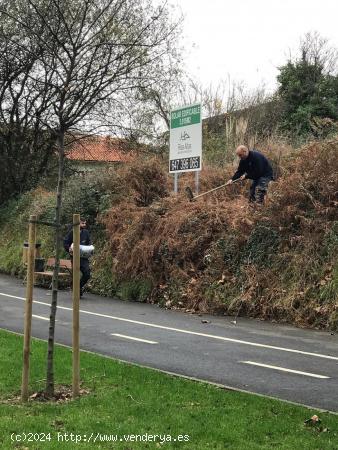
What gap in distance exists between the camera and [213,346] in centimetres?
841

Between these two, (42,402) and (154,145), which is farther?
(154,145)

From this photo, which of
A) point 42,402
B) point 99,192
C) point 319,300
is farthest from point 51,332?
point 99,192

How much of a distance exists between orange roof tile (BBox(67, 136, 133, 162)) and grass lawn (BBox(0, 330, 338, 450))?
17.2 metres

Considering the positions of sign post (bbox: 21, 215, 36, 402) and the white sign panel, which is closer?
sign post (bbox: 21, 215, 36, 402)

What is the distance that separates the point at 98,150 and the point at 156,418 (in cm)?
2210

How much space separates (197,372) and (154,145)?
63.2 feet

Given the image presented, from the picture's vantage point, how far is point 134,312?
12000mm

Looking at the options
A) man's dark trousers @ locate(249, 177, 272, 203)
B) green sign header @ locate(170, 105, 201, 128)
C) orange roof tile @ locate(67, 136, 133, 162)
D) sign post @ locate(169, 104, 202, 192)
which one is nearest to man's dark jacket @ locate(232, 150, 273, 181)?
man's dark trousers @ locate(249, 177, 272, 203)

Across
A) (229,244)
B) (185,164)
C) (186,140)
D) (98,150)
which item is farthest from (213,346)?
(98,150)

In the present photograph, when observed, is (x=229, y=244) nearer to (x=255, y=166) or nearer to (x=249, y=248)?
(x=249, y=248)

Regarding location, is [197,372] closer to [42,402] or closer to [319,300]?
[42,402]

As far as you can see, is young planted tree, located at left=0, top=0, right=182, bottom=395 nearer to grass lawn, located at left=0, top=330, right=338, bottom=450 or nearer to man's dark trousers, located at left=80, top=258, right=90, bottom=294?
man's dark trousers, located at left=80, top=258, right=90, bottom=294

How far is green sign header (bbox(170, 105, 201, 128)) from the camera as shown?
15988mm

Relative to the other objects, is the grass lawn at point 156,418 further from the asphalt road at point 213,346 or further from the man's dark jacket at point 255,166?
the man's dark jacket at point 255,166
